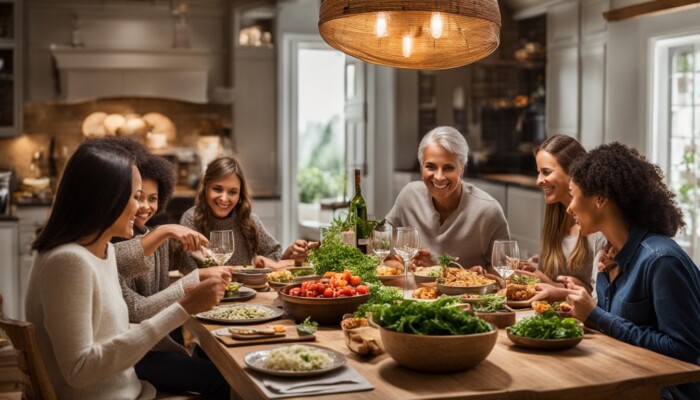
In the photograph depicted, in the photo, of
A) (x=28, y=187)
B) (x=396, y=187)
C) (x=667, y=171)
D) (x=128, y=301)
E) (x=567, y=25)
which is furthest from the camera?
(x=396, y=187)

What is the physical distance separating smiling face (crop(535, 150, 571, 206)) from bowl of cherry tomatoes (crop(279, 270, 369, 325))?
1073 mm

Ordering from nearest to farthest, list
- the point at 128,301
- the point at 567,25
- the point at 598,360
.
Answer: the point at 598,360, the point at 128,301, the point at 567,25

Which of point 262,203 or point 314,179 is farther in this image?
point 314,179

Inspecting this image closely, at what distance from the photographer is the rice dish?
1954mm

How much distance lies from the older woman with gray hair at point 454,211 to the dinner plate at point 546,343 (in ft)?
4.86

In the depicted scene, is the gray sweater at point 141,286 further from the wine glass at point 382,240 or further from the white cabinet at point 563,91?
the white cabinet at point 563,91

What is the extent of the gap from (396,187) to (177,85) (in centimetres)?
237

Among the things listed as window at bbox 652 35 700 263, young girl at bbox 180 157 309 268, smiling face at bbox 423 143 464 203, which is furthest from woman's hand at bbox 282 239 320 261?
window at bbox 652 35 700 263

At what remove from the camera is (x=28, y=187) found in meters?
7.12

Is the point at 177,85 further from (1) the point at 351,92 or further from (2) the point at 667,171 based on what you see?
(2) the point at 667,171

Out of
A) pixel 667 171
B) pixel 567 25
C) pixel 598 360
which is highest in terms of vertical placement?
pixel 567 25

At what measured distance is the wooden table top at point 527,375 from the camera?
1857mm

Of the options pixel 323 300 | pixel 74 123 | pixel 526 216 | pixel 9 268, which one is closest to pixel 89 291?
pixel 323 300

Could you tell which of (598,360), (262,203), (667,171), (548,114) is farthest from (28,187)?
(598,360)
